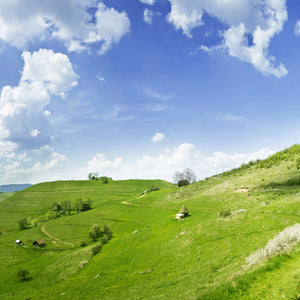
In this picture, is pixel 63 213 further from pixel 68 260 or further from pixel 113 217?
pixel 68 260

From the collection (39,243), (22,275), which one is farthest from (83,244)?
(22,275)

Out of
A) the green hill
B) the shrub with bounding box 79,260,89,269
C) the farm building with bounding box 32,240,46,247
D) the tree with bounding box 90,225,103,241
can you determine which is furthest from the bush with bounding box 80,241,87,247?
the shrub with bounding box 79,260,89,269

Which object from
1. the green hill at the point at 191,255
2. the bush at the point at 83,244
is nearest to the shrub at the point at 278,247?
the green hill at the point at 191,255

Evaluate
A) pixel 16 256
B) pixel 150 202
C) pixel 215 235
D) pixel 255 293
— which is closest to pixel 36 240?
pixel 16 256

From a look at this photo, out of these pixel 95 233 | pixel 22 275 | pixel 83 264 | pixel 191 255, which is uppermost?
pixel 191 255

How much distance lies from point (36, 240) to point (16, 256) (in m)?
9.46

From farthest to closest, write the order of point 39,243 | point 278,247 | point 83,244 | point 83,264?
point 39,243, point 83,244, point 83,264, point 278,247

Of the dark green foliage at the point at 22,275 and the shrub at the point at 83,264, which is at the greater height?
the shrub at the point at 83,264

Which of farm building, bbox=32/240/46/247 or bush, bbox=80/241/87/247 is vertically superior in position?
farm building, bbox=32/240/46/247

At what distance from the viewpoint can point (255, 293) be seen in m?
12.1

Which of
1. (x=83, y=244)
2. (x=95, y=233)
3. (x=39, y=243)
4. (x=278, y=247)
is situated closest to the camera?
(x=278, y=247)

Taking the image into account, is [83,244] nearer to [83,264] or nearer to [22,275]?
[22,275]

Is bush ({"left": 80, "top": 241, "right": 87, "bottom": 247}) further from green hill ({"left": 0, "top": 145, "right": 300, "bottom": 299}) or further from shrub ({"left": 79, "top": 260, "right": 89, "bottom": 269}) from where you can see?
shrub ({"left": 79, "top": 260, "right": 89, "bottom": 269})

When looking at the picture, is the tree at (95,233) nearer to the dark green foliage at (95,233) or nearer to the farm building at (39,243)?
the dark green foliage at (95,233)
